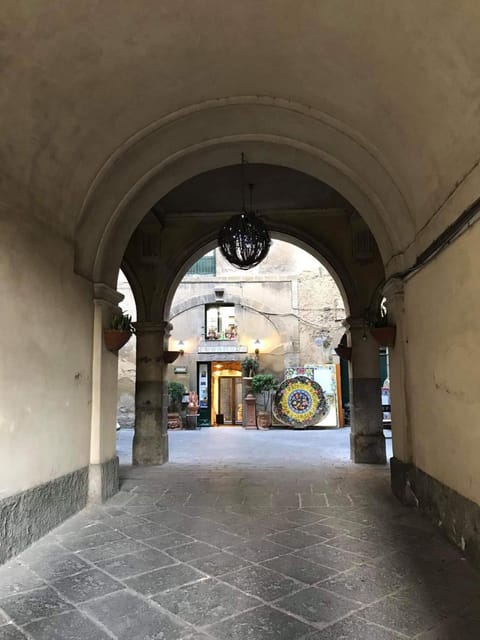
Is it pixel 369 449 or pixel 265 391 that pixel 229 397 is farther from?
pixel 369 449

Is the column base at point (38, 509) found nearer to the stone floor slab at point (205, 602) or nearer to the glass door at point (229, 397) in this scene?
the stone floor slab at point (205, 602)

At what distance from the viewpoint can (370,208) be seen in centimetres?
472

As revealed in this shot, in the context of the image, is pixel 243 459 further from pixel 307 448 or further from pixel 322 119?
pixel 322 119

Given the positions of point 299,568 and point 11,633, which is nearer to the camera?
point 11,633

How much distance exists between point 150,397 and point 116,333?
2.66 m

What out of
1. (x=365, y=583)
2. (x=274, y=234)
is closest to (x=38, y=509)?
(x=365, y=583)

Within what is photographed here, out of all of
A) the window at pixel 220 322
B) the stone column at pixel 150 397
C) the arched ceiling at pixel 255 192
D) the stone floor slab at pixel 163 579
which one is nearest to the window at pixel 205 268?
the window at pixel 220 322

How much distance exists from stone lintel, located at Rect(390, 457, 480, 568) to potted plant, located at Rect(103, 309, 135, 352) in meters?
3.00

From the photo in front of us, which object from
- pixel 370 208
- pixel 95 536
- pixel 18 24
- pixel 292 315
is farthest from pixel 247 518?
pixel 292 315

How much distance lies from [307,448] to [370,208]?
5.30 m

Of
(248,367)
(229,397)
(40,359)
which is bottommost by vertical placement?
(229,397)

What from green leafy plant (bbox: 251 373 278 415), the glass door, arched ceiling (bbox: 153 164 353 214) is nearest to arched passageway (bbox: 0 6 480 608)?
arched ceiling (bbox: 153 164 353 214)

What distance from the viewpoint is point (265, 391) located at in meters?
13.1

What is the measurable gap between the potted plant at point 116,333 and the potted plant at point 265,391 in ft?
28.5
